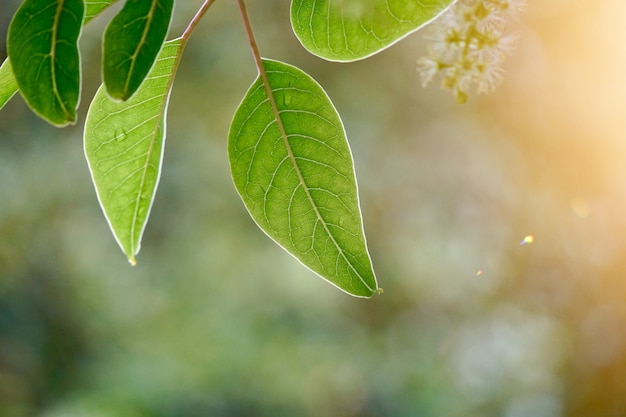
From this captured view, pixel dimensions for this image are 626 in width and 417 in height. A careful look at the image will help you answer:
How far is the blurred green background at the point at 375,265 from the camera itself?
316 centimetres

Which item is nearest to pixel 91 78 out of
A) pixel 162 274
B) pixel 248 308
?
pixel 162 274

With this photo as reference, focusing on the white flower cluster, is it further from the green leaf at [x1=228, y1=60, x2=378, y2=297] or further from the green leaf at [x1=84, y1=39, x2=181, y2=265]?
the green leaf at [x1=84, y1=39, x2=181, y2=265]

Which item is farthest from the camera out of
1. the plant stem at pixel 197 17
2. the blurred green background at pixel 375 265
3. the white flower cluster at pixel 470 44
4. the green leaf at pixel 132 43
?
the blurred green background at pixel 375 265

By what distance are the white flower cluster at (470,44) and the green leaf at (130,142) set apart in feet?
0.80

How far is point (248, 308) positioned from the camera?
3.27 m

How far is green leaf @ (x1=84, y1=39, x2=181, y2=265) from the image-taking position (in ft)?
1.65

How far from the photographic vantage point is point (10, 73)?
1.54 feet

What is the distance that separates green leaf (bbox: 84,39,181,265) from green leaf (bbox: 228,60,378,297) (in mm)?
60

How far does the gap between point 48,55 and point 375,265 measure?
2921mm

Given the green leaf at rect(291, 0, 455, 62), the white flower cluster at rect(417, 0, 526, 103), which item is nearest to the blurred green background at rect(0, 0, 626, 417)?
the white flower cluster at rect(417, 0, 526, 103)

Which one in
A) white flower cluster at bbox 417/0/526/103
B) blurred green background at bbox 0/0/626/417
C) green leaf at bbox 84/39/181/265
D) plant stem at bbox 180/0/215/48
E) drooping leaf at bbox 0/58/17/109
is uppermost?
drooping leaf at bbox 0/58/17/109

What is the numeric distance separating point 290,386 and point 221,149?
1.23m

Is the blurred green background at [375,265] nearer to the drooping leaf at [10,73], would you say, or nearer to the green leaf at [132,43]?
the drooping leaf at [10,73]

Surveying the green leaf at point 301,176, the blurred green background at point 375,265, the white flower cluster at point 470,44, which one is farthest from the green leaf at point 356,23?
the blurred green background at point 375,265
